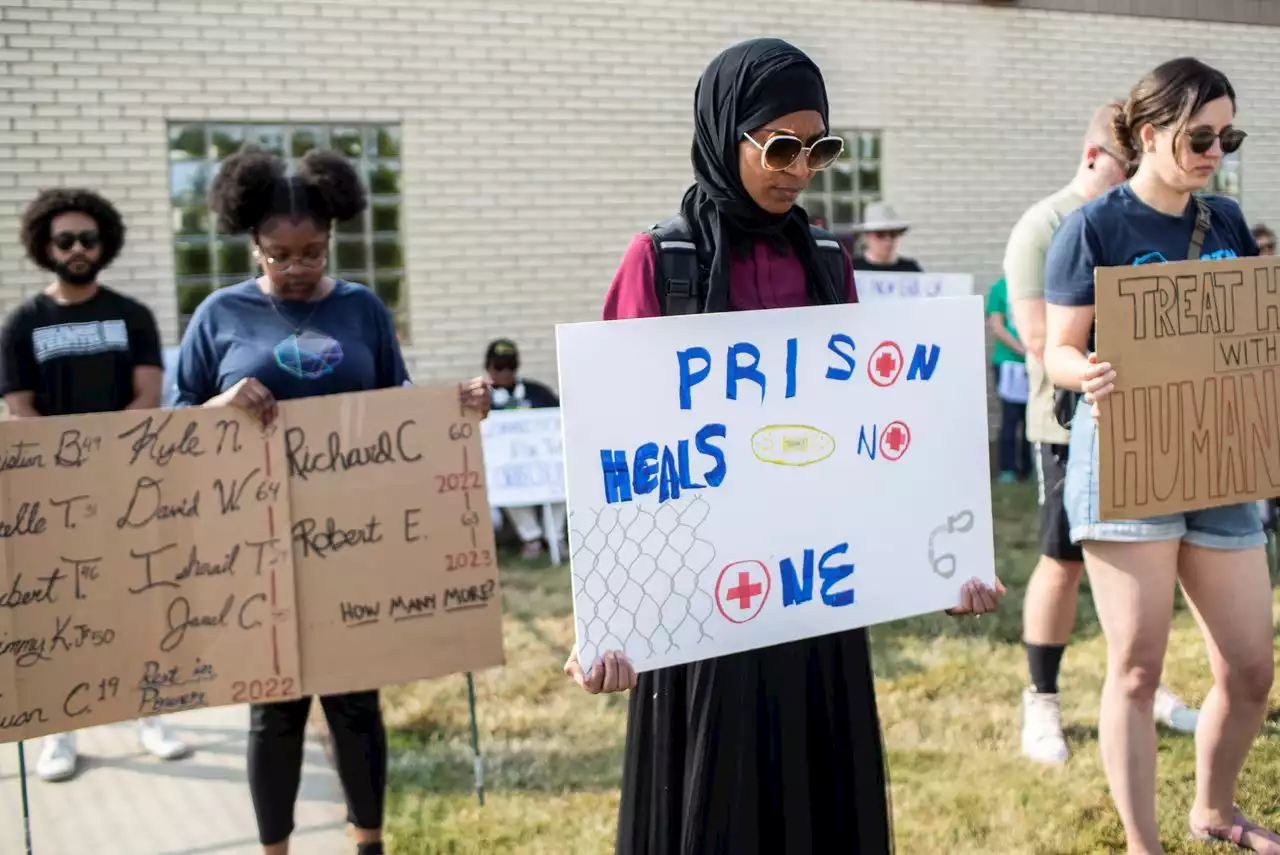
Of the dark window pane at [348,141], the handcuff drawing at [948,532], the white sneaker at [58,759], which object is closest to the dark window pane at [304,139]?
the dark window pane at [348,141]

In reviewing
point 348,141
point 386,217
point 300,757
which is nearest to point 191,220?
point 348,141

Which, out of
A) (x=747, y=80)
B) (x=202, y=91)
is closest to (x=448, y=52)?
(x=202, y=91)

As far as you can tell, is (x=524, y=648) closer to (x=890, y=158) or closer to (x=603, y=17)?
(x=603, y=17)

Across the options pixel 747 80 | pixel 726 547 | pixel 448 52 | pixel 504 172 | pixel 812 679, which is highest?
pixel 448 52

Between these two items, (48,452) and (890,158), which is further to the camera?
(890,158)

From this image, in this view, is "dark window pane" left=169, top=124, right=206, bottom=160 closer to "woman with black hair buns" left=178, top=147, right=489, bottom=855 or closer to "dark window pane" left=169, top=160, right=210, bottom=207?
"dark window pane" left=169, top=160, right=210, bottom=207

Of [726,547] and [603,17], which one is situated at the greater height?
[603,17]

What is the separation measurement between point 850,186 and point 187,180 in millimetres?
5418

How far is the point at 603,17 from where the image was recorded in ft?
28.7

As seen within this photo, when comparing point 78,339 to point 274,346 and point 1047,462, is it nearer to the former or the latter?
point 274,346

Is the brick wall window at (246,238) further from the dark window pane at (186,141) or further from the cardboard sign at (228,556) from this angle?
the cardboard sign at (228,556)

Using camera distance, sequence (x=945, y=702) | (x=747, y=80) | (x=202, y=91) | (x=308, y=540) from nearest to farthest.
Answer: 1. (x=747, y=80)
2. (x=308, y=540)
3. (x=945, y=702)
4. (x=202, y=91)

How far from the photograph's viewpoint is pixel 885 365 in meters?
2.19

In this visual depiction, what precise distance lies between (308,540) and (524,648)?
8.38 ft
